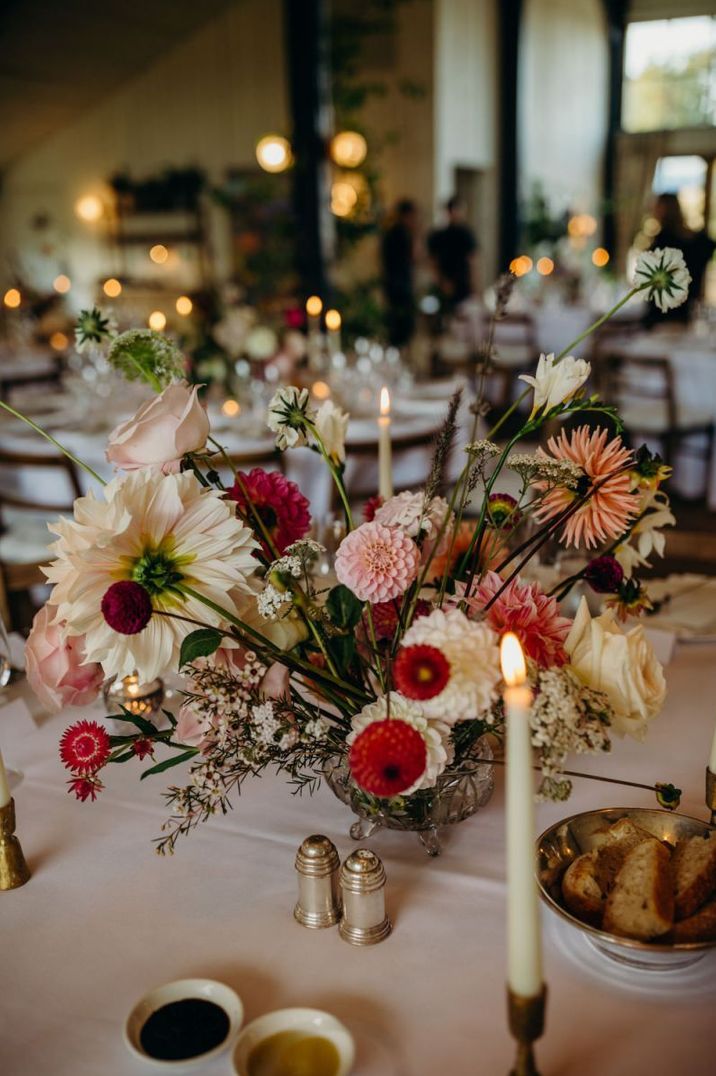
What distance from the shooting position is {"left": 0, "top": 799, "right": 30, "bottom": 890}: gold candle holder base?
98 cm

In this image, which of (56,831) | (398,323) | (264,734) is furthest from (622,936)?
(398,323)

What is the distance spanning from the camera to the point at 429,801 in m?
0.94

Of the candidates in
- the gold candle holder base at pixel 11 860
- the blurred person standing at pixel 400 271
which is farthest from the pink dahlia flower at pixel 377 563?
the blurred person standing at pixel 400 271

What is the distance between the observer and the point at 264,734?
0.86 m

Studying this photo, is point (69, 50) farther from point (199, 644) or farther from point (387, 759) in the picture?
point (387, 759)

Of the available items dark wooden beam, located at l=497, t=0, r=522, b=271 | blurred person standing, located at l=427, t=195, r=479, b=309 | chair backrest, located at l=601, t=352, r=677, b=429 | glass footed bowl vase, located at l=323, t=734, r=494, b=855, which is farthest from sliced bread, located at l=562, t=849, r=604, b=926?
dark wooden beam, located at l=497, t=0, r=522, b=271

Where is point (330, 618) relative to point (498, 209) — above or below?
below

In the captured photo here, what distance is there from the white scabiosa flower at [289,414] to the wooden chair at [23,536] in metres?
1.04

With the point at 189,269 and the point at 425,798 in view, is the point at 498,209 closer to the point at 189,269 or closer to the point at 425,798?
the point at 189,269

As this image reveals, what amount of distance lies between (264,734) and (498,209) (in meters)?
10.9

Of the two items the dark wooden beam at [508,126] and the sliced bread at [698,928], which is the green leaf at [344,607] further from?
the dark wooden beam at [508,126]

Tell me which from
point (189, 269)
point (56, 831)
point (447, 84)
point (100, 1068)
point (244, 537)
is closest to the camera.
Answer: point (100, 1068)

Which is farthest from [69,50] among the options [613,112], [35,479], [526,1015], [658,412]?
[526,1015]

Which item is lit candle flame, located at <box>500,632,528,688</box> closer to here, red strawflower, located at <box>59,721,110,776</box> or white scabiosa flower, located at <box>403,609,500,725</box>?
white scabiosa flower, located at <box>403,609,500,725</box>
